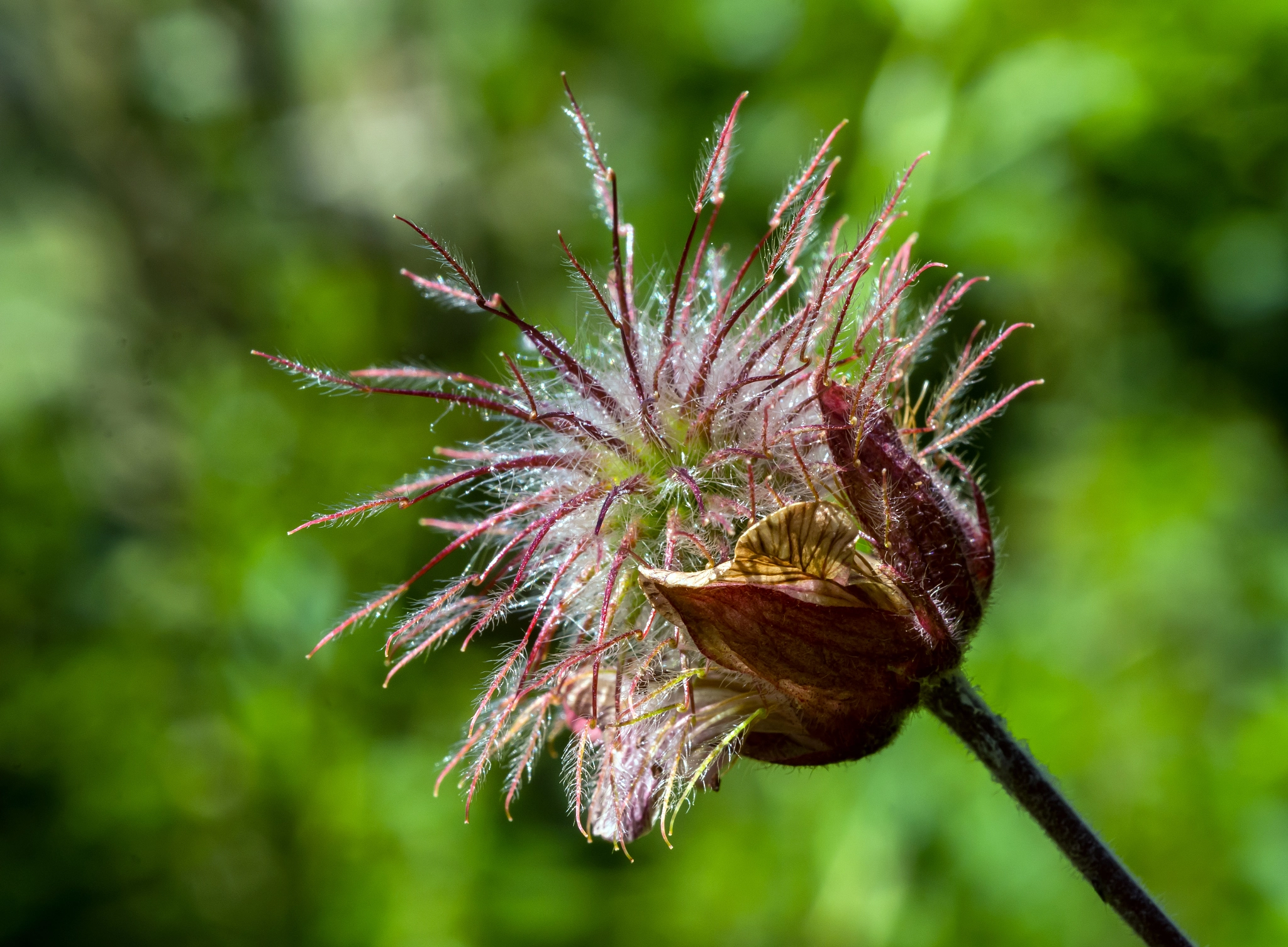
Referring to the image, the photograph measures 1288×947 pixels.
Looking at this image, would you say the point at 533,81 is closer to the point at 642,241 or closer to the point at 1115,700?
the point at 642,241

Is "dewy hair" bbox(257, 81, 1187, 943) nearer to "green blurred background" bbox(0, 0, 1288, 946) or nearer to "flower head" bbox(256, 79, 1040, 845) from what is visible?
"flower head" bbox(256, 79, 1040, 845)

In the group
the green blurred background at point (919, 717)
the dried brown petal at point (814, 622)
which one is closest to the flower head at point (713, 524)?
the dried brown petal at point (814, 622)

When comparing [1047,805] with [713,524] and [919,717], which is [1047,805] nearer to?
[713,524]

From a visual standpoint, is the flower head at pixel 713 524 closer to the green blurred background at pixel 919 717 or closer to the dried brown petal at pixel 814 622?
the dried brown petal at pixel 814 622

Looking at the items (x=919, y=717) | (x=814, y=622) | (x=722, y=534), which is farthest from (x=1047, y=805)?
(x=919, y=717)

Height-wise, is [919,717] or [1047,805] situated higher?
[1047,805]

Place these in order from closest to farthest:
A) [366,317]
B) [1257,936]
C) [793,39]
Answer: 1. [1257,936]
2. [793,39]
3. [366,317]

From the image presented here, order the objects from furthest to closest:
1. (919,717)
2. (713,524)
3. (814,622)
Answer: (919,717)
(713,524)
(814,622)

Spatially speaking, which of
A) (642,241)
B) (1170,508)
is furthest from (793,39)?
(1170,508)
